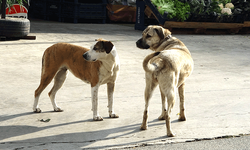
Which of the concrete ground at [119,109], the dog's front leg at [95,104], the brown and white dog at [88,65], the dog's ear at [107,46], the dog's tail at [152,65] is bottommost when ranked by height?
the concrete ground at [119,109]

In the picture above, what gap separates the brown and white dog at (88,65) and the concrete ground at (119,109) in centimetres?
33

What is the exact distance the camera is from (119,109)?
530cm

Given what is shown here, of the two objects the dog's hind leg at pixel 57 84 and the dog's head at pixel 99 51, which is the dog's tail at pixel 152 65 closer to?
Result: the dog's head at pixel 99 51

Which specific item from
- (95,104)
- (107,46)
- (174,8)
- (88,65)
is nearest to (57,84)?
(88,65)

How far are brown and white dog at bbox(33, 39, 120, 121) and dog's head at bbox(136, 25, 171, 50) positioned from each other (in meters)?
0.49

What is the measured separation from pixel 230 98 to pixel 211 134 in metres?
1.69

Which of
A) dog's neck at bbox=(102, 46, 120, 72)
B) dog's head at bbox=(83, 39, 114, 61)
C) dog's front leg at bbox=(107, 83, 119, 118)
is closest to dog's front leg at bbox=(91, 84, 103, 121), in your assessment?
dog's front leg at bbox=(107, 83, 119, 118)

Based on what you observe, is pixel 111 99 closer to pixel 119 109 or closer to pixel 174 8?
pixel 119 109

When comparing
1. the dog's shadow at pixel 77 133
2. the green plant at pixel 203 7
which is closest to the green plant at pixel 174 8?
the green plant at pixel 203 7

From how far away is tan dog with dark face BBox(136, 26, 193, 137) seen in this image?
4172mm

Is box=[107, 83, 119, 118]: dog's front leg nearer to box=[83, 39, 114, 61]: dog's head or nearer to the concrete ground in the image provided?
the concrete ground

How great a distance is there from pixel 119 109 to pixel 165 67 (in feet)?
4.64

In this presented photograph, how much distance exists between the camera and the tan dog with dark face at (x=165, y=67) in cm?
417

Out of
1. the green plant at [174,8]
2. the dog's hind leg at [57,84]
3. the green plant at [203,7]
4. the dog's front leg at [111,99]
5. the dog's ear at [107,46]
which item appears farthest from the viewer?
the green plant at [203,7]
